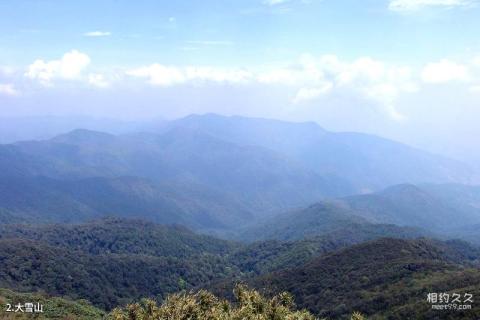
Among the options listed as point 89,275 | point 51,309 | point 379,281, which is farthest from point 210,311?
point 89,275

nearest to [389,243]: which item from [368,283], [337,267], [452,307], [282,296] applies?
[337,267]

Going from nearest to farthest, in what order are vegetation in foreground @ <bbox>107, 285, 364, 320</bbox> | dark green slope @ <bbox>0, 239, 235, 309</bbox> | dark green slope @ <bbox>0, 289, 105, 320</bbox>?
vegetation in foreground @ <bbox>107, 285, 364, 320</bbox>, dark green slope @ <bbox>0, 289, 105, 320</bbox>, dark green slope @ <bbox>0, 239, 235, 309</bbox>

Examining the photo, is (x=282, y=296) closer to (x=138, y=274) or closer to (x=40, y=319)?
(x=40, y=319)

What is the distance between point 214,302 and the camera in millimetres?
67938

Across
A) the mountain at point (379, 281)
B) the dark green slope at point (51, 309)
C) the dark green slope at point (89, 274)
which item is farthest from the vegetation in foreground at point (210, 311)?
the dark green slope at point (89, 274)

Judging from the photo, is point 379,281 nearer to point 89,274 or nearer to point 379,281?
point 379,281

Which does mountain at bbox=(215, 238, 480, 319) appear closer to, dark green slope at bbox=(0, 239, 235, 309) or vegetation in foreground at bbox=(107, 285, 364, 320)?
vegetation in foreground at bbox=(107, 285, 364, 320)

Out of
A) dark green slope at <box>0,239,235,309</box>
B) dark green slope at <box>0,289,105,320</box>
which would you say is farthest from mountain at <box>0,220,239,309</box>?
dark green slope at <box>0,289,105,320</box>

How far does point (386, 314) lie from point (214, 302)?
50.7m

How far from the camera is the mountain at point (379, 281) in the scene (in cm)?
9850

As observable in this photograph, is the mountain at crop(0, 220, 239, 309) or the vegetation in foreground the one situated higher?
the vegetation in foreground

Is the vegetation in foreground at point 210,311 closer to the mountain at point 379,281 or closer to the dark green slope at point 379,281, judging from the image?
the dark green slope at point 379,281

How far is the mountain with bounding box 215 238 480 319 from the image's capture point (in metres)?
98.5

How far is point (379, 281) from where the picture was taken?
404 feet
